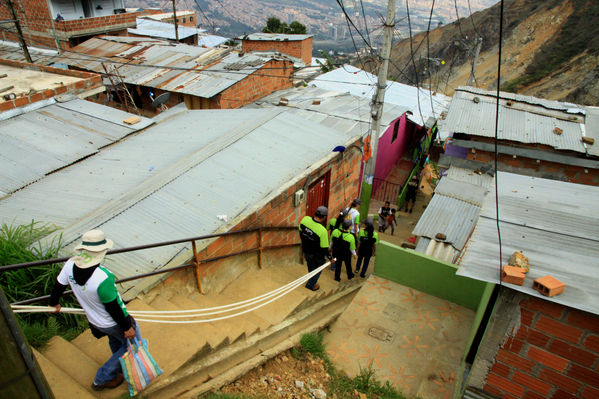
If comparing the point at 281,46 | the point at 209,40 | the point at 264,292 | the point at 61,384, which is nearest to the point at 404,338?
the point at 264,292

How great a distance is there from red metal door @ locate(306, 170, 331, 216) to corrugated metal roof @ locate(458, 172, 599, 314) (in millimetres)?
3829

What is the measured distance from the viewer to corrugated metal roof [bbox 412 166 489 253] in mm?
8961

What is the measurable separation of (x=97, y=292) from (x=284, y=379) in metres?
2.47

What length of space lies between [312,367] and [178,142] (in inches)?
218

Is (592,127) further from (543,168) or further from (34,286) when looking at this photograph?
(34,286)

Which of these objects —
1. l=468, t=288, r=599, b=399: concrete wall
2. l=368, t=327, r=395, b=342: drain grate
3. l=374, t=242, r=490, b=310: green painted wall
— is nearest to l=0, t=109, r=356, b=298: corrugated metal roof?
l=374, t=242, r=490, b=310: green painted wall

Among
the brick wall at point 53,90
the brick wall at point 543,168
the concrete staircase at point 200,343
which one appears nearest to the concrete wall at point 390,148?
the brick wall at point 543,168

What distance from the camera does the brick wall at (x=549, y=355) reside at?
11.0 ft

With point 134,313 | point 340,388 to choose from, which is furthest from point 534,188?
point 134,313

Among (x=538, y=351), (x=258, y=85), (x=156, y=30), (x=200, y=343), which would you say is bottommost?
(x=156, y=30)

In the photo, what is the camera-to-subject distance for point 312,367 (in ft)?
16.2

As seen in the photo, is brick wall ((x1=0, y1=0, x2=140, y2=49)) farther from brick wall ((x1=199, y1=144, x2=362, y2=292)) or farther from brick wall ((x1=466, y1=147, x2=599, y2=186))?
brick wall ((x1=466, y1=147, x2=599, y2=186))

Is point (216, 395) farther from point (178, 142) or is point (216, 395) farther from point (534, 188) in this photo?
point (178, 142)

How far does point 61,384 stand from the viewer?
10.5 ft
